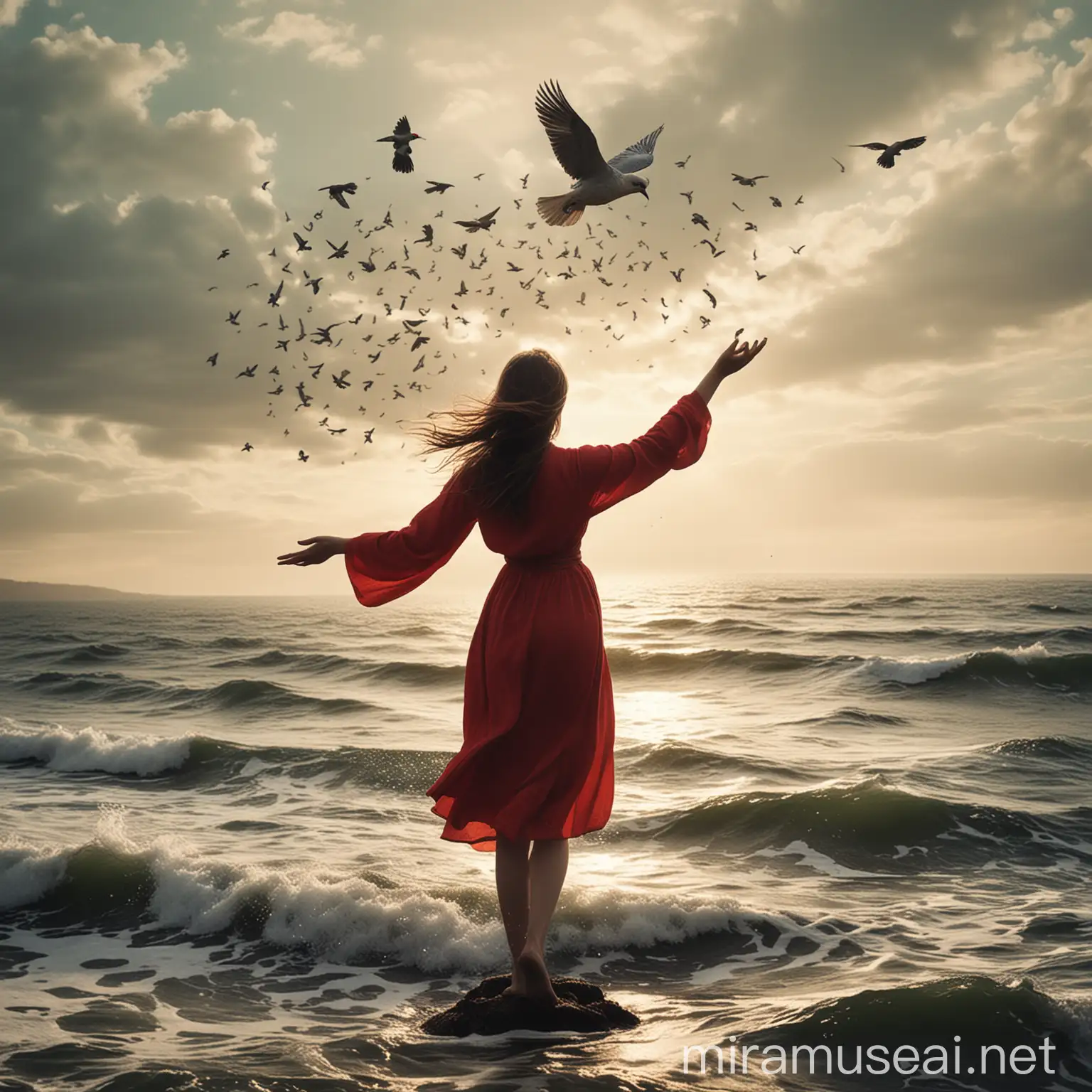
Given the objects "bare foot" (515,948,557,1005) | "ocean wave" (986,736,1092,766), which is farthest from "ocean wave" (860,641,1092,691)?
"bare foot" (515,948,557,1005)

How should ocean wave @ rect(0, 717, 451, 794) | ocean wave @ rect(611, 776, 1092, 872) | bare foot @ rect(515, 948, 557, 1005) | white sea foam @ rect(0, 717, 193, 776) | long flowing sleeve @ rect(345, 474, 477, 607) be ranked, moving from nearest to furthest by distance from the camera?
bare foot @ rect(515, 948, 557, 1005) < long flowing sleeve @ rect(345, 474, 477, 607) < ocean wave @ rect(611, 776, 1092, 872) < ocean wave @ rect(0, 717, 451, 794) < white sea foam @ rect(0, 717, 193, 776)

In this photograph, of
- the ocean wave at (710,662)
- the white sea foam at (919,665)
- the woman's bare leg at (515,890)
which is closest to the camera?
the woman's bare leg at (515,890)

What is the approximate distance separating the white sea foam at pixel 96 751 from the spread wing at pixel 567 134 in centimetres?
868

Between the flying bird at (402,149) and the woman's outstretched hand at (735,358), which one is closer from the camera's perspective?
the woman's outstretched hand at (735,358)

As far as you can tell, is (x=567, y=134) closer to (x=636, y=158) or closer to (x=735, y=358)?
(x=636, y=158)

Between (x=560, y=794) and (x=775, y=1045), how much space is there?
1.29m

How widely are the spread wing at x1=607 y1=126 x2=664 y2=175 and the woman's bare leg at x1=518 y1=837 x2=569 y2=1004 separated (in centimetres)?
517

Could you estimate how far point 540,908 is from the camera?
3.73 m

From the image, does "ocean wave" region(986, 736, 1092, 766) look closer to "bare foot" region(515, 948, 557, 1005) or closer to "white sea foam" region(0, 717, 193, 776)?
"bare foot" region(515, 948, 557, 1005)

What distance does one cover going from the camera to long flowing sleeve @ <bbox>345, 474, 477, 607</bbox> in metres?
3.95

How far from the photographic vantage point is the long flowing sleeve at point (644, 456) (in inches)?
148

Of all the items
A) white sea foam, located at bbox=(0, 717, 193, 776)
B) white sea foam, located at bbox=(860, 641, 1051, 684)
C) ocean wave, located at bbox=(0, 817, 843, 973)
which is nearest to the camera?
ocean wave, located at bbox=(0, 817, 843, 973)

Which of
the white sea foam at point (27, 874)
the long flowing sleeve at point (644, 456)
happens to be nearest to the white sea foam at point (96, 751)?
the white sea foam at point (27, 874)

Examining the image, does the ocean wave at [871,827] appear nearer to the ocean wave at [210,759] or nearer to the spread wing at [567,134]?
the ocean wave at [210,759]
